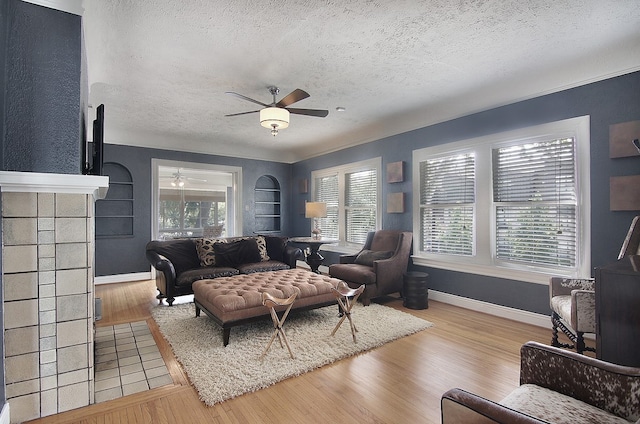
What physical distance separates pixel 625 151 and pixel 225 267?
4640 millimetres

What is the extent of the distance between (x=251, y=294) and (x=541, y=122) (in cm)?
354

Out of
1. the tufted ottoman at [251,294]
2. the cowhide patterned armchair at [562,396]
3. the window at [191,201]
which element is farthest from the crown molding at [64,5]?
the window at [191,201]

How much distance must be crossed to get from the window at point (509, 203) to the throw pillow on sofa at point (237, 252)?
2509 millimetres

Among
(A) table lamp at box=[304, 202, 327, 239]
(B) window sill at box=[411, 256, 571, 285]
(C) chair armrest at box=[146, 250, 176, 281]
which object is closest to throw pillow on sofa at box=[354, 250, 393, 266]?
(B) window sill at box=[411, 256, 571, 285]

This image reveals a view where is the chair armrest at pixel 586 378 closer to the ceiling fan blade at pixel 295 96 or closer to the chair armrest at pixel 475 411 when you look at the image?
the chair armrest at pixel 475 411

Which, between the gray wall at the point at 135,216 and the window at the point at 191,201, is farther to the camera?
the window at the point at 191,201

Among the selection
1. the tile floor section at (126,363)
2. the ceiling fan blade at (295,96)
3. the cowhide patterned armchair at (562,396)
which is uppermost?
the ceiling fan blade at (295,96)

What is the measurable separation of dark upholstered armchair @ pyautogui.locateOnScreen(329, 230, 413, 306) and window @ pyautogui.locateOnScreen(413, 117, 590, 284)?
1.04 ft

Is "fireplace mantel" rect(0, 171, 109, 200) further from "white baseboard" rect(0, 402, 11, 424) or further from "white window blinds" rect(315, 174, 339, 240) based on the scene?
"white window blinds" rect(315, 174, 339, 240)

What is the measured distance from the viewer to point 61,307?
193cm

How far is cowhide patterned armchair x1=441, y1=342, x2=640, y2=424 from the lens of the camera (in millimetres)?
1039

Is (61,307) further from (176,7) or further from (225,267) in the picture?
(225,267)

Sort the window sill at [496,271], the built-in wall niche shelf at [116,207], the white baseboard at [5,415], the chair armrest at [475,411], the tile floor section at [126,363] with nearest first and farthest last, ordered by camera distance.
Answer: the chair armrest at [475,411] < the white baseboard at [5,415] < the tile floor section at [126,363] < the window sill at [496,271] < the built-in wall niche shelf at [116,207]

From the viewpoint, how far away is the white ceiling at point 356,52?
7.48 ft
